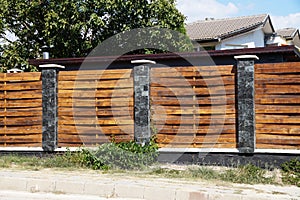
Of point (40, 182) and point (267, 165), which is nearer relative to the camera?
point (40, 182)

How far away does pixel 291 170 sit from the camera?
30.4ft

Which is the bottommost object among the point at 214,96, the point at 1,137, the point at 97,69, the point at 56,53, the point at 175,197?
the point at 175,197

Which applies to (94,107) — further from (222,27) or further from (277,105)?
(222,27)

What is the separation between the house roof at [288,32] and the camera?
34.6 metres

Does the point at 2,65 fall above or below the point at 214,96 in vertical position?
above

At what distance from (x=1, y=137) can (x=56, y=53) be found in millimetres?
7499

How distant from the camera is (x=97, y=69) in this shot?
1147 centimetres

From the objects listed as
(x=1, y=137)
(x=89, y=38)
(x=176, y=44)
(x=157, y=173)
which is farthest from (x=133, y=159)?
(x=89, y=38)

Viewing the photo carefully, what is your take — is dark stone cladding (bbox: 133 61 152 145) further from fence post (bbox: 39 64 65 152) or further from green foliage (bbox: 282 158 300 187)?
green foliage (bbox: 282 158 300 187)

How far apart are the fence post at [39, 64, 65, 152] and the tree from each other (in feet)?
19.3

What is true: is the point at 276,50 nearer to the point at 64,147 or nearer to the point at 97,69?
the point at 97,69

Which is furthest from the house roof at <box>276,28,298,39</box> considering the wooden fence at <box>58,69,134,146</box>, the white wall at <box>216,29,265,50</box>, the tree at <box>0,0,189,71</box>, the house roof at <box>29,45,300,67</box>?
the wooden fence at <box>58,69,134,146</box>

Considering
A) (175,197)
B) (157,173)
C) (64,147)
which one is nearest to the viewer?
(175,197)

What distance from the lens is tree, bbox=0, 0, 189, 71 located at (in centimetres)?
1688
